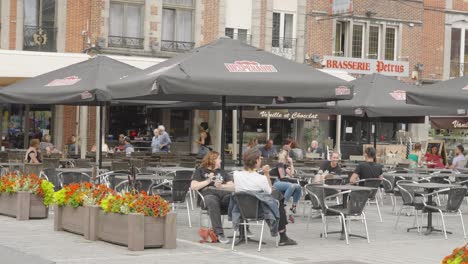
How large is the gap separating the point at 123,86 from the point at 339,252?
4.42m

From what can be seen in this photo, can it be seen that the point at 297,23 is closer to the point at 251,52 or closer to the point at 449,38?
the point at 449,38

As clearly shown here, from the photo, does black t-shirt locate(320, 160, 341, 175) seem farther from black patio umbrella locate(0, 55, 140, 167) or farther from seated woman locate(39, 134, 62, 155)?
seated woman locate(39, 134, 62, 155)

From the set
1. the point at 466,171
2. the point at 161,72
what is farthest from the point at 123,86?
the point at 466,171

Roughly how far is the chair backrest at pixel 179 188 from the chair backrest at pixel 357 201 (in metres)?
2.89

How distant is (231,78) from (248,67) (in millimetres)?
694

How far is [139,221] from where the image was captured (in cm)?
1202

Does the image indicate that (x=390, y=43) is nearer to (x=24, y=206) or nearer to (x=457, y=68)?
(x=457, y=68)

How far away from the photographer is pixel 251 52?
14.8 meters

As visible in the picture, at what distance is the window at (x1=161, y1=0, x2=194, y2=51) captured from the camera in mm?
34500

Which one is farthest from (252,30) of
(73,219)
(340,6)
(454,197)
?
(73,219)

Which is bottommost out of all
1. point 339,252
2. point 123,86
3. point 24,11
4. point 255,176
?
point 339,252

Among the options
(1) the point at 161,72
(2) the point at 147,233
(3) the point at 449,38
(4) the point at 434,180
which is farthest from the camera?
(3) the point at 449,38

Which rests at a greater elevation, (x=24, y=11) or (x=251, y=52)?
(x=24, y=11)

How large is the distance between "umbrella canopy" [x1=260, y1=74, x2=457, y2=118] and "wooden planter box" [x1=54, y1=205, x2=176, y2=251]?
26.3ft
